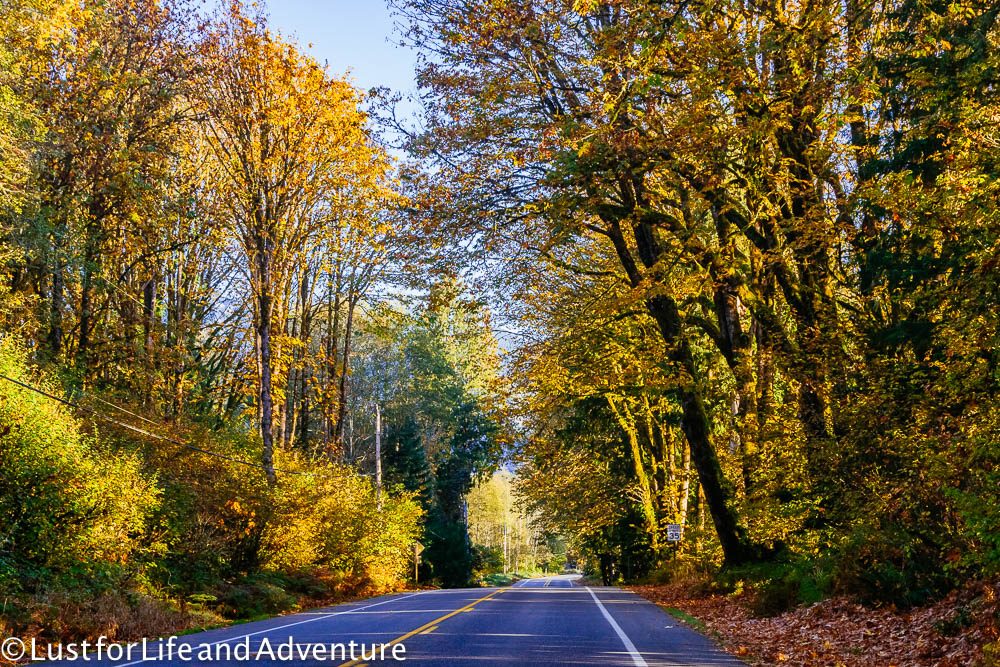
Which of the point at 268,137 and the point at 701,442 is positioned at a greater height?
the point at 268,137

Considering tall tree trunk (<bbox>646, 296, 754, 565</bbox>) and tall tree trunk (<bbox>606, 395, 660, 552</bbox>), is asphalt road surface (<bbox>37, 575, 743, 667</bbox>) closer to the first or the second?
tall tree trunk (<bbox>646, 296, 754, 565</bbox>)

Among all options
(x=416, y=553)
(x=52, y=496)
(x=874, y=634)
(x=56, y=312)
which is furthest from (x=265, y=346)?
(x=416, y=553)

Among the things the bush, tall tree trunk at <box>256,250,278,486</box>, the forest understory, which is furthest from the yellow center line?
tall tree trunk at <box>256,250,278,486</box>

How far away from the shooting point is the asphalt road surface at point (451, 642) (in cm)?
988

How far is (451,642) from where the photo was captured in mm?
11547

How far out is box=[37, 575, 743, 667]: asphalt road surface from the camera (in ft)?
32.4

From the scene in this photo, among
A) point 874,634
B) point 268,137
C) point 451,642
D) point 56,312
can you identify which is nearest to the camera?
point 874,634

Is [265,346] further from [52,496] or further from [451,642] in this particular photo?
[451,642]

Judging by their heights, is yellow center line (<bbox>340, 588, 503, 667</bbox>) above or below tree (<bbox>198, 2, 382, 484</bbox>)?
below

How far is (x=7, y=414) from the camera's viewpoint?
1418 cm

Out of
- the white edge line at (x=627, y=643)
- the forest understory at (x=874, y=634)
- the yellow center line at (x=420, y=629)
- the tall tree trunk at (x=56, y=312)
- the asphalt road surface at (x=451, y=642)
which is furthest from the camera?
the tall tree trunk at (x=56, y=312)

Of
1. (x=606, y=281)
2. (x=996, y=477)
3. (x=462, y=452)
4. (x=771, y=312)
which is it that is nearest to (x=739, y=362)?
(x=771, y=312)

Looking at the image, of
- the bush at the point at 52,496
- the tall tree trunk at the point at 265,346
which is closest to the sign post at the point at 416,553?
the tall tree trunk at the point at 265,346

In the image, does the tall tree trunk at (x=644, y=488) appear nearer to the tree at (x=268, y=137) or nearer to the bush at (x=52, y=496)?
the tree at (x=268, y=137)
